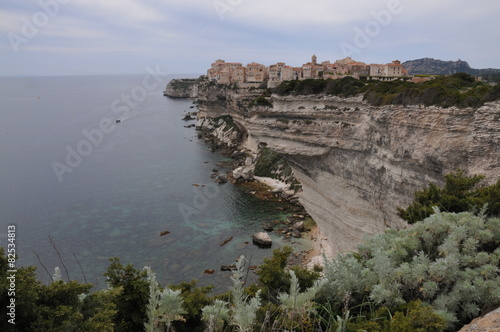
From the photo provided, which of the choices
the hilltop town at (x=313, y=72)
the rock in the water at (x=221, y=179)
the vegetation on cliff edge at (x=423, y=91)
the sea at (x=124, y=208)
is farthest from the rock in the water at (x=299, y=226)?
the hilltop town at (x=313, y=72)

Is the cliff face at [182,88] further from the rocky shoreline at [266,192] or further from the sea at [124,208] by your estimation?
the sea at [124,208]

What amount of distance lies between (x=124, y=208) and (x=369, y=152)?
83.4 ft

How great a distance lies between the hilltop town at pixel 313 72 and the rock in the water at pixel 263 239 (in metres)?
27.9

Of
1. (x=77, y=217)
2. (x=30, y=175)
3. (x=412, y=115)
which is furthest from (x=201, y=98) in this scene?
(x=412, y=115)

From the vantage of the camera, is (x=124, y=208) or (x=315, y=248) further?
(x=124, y=208)

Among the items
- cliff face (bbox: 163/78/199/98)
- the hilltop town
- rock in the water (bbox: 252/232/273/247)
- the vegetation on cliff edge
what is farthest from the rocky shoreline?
cliff face (bbox: 163/78/199/98)

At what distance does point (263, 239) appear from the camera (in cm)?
2612

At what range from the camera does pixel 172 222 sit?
→ 30.4 metres

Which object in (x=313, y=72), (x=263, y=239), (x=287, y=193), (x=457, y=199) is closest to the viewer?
(x=457, y=199)

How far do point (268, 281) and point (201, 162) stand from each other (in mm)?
44597

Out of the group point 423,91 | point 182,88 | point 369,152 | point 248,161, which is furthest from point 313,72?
point 182,88

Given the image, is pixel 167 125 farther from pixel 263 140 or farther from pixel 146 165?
pixel 263 140

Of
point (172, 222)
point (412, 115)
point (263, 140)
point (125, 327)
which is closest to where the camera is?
point (125, 327)

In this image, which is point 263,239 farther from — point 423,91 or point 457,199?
point 457,199
